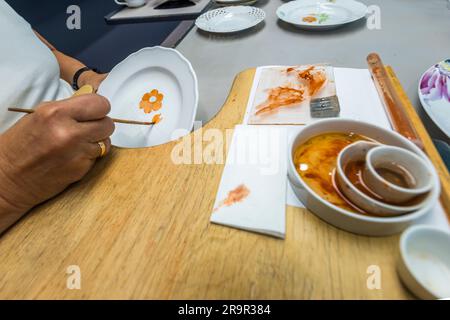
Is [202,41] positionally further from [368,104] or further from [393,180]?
[393,180]

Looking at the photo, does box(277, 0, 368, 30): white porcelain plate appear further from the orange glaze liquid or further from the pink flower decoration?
the orange glaze liquid

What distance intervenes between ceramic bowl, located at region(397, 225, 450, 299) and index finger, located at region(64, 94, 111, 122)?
50cm

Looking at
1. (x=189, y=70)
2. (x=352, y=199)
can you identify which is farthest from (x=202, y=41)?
(x=352, y=199)

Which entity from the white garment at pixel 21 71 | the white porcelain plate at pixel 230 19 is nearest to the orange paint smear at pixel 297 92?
the white porcelain plate at pixel 230 19

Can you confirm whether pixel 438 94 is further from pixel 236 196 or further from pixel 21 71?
pixel 21 71

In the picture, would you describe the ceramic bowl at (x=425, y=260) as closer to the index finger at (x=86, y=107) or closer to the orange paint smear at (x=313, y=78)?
the orange paint smear at (x=313, y=78)

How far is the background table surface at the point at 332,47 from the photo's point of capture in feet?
2.52

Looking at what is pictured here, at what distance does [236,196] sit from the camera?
17.4 inches

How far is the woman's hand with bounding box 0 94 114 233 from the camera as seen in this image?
0.44m

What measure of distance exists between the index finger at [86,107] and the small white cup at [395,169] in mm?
452

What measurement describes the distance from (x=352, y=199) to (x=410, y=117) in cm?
28

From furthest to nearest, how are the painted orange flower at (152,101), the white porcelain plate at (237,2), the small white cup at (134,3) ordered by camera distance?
the small white cup at (134,3) → the white porcelain plate at (237,2) → the painted orange flower at (152,101)

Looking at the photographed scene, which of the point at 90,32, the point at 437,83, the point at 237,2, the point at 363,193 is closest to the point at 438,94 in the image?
the point at 437,83

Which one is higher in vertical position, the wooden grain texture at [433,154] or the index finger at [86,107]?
the index finger at [86,107]
